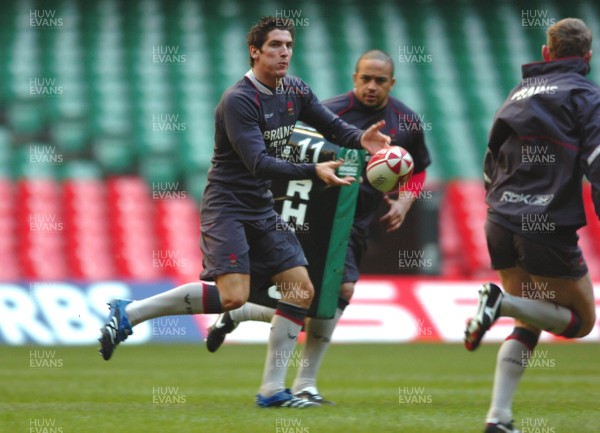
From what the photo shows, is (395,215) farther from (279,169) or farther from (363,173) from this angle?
(279,169)

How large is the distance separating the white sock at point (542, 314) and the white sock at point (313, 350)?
195cm

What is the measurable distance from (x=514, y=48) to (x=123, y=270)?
9.05 metres

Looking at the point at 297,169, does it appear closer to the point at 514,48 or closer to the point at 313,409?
the point at 313,409

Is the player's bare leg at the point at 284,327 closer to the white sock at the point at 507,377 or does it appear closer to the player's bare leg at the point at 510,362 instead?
the player's bare leg at the point at 510,362

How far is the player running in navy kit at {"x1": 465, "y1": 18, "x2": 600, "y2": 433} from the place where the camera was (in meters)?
5.09

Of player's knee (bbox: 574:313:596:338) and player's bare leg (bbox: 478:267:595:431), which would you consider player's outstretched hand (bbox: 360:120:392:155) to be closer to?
player's bare leg (bbox: 478:267:595:431)

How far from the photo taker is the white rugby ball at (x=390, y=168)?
606cm

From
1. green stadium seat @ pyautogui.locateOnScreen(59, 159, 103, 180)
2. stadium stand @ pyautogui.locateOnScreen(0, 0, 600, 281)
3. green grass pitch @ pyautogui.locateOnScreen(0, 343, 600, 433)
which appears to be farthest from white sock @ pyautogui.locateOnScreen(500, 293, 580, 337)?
green stadium seat @ pyautogui.locateOnScreen(59, 159, 103, 180)

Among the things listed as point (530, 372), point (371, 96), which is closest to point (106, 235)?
point (530, 372)

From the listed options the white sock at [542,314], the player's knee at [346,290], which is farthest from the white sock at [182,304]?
the white sock at [542,314]

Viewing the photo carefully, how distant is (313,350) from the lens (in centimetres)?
696

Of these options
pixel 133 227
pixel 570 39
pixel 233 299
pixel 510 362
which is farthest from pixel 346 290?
pixel 133 227

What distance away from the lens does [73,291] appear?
40.3ft

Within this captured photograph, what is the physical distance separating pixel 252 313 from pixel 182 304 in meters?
1.12
